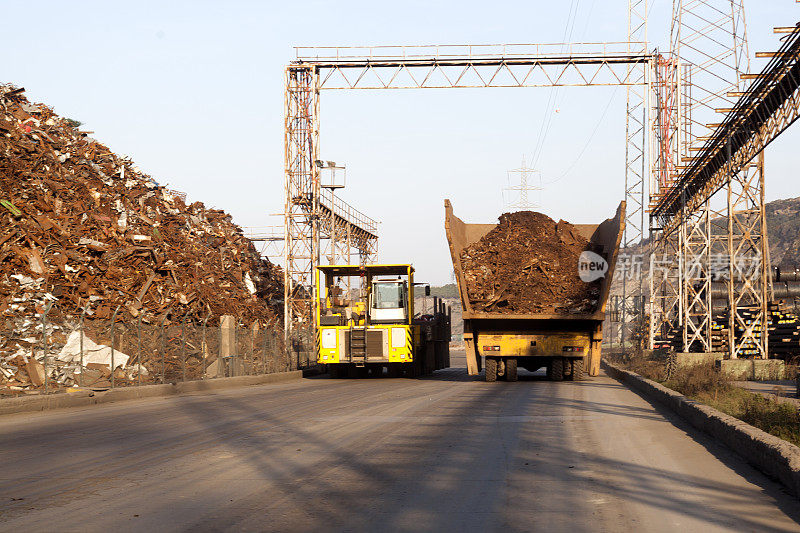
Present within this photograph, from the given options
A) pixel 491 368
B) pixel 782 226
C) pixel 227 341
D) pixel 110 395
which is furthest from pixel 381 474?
pixel 782 226

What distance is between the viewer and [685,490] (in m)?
7.59

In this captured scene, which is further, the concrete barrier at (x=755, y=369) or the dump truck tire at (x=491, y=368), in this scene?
the concrete barrier at (x=755, y=369)

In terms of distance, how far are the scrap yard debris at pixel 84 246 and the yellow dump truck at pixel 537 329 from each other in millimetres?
9383

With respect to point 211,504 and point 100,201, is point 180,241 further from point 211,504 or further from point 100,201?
point 211,504

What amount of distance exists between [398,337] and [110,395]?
37.7 feet

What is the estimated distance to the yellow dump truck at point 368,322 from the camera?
28.4 meters

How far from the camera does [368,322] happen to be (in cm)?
2912

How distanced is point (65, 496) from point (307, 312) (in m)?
39.3

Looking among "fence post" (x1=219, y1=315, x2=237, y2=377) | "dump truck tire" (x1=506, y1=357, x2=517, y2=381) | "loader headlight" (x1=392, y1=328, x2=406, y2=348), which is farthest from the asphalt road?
"loader headlight" (x1=392, y1=328, x2=406, y2=348)

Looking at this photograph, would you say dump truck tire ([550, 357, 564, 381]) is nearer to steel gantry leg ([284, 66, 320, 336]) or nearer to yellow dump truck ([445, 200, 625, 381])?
yellow dump truck ([445, 200, 625, 381])

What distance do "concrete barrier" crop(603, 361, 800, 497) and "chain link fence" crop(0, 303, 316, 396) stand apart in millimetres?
12594

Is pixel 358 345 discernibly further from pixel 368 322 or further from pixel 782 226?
pixel 782 226

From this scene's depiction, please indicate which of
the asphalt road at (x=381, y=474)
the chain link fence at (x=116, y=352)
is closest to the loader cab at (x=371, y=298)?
the chain link fence at (x=116, y=352)

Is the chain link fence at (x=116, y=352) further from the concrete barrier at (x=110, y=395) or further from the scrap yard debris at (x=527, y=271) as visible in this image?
the scrap yard debris at (x=527, y=271)
